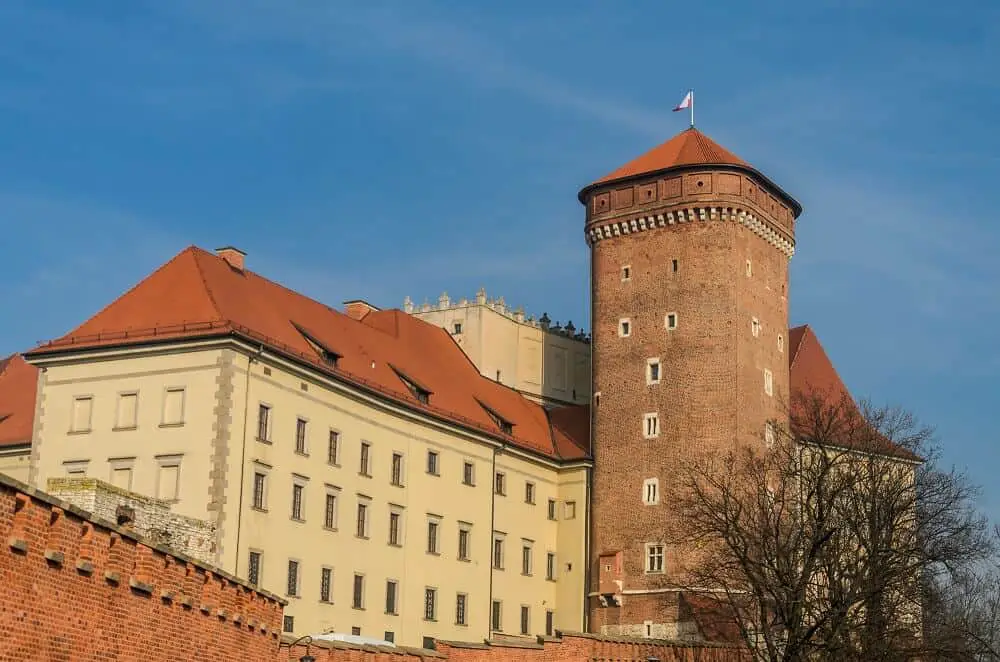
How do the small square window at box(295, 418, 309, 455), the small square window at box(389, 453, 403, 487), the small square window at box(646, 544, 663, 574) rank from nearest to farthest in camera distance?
the small square window at box(295, 418, 309, 455) → the small square window at box(389, 453, 403, 487) → the small square window at box(646, 544, 663, 574)

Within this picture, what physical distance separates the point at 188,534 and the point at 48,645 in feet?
88.8

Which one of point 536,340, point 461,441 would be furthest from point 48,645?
point 536,340

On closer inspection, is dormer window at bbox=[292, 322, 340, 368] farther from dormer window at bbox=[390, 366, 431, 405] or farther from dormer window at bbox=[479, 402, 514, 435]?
dormer window at bbox=[479, 402, 514, 435]

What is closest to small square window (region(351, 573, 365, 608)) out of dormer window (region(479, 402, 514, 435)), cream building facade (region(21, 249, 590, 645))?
cream building facade (region(21, 249, 590, 645))

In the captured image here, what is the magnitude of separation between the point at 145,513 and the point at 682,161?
2790 cm

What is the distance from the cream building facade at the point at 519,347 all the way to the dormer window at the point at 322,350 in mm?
14884

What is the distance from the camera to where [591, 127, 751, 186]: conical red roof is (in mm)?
61719

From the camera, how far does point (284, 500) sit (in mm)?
48719

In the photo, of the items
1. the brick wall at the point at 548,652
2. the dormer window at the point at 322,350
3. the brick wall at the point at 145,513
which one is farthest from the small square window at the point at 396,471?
the brick wall at the point at 548,652

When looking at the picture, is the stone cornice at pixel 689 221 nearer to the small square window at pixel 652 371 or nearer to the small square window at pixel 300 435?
the small square window at pixel 652 371

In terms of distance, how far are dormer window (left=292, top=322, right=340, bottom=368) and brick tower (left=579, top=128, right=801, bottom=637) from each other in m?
13.3

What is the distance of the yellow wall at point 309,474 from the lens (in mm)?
47062

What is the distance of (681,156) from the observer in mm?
62594

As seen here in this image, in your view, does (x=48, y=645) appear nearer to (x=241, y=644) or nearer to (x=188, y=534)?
(x=241, y=644)
